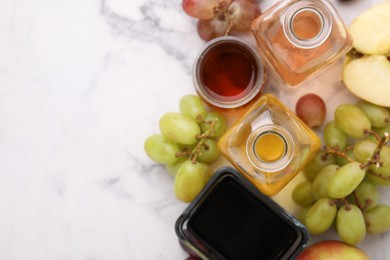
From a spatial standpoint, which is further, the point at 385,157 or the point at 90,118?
the point at 90,118

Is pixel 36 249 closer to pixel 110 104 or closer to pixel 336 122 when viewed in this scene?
pixel 110 104

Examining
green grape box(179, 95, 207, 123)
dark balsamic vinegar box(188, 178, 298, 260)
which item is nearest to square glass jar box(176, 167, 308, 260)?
dark balsamic vinegar box(188, 178, 298, 260)

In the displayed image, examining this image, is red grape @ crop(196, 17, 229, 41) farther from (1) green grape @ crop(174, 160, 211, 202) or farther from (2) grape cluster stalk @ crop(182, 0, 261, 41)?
(1) green grape @ crop(174, 160, 211, 202)

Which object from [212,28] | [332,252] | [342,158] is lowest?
[332,252]

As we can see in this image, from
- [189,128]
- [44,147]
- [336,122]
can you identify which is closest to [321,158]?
[336,122]

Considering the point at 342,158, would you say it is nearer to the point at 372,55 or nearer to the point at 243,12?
the point at 372,55

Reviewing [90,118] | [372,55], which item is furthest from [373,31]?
A: [90,118]
